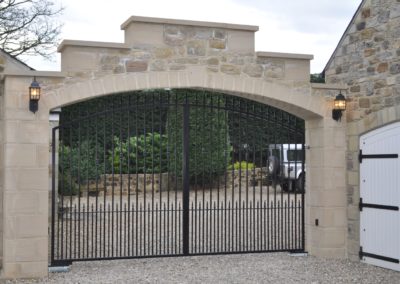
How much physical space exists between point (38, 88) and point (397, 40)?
16.1 feet

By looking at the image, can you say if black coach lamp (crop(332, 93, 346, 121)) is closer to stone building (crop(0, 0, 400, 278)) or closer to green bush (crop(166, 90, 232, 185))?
stone building (crop(0, 0, 400, 278))

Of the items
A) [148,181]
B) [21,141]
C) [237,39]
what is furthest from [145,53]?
[148,181]

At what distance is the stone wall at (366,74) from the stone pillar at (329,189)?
0.11m

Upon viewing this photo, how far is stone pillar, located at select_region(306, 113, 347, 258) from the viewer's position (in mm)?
8367

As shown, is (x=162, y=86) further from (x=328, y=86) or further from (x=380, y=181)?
(x=380, y=181)

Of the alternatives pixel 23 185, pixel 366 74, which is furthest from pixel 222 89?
pixel 23 185

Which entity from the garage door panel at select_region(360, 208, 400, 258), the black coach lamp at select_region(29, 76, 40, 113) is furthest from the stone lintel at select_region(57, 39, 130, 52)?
the garage door panel at select_region(360, 208, 400, 258)

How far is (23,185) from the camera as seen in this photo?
278 inches

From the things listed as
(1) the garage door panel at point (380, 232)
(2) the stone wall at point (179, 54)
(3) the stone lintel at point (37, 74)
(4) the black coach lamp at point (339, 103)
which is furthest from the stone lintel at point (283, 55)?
(3) the stone lintel at point (37, 74)

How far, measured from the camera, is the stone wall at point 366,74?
7625 millimetres

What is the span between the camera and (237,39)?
317 inches

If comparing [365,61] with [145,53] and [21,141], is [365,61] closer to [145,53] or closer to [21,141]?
[145,53]

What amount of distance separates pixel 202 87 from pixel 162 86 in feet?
1.93

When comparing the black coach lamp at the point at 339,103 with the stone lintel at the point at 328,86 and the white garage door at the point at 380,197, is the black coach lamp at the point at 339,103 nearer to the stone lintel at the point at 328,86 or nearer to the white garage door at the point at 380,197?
the stone lintel at the point at 328,86
